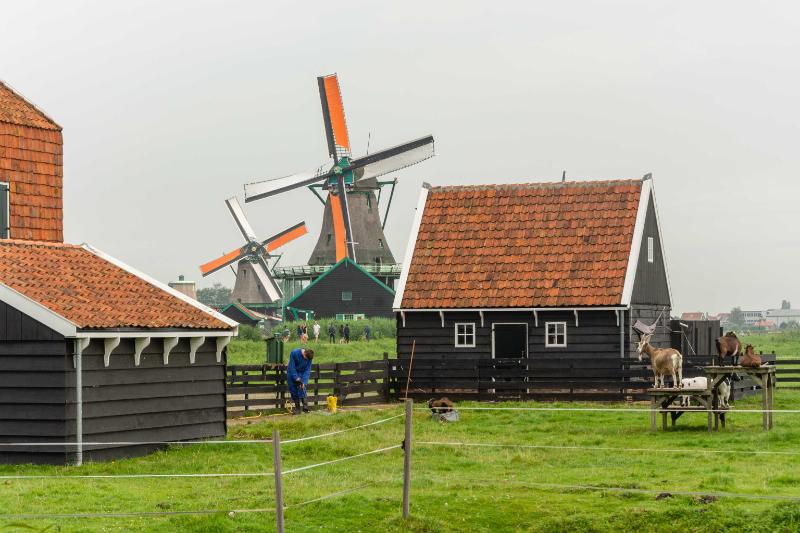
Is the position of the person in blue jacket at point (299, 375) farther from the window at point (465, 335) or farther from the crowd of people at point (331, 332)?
the crowd of people at point (331, 332)

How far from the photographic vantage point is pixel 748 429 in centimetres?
2519

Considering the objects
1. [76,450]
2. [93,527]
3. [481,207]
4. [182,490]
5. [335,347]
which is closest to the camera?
[93,527]

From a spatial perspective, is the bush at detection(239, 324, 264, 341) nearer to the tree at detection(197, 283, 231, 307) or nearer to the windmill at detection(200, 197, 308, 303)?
the windmill at detection(200, 197, 308, 303)

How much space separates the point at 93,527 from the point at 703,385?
1444 cm

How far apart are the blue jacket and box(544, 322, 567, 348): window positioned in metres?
8.10

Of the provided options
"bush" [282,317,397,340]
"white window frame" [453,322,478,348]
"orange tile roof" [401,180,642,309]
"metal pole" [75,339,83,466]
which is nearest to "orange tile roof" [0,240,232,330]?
"metal pole" [75,339,83,466]

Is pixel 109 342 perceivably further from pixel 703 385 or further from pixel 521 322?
pixel 521 322

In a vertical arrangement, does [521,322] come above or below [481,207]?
below

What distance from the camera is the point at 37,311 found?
837 inches

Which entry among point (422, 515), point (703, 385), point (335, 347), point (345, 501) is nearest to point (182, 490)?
point (345, 501)

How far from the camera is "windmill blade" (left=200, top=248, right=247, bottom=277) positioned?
324ft

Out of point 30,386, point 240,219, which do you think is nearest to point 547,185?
point 30,386

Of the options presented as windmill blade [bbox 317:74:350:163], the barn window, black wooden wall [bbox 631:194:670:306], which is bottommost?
black wooden wall [bbox 631:194:670:306]

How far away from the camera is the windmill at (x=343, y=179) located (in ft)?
250
